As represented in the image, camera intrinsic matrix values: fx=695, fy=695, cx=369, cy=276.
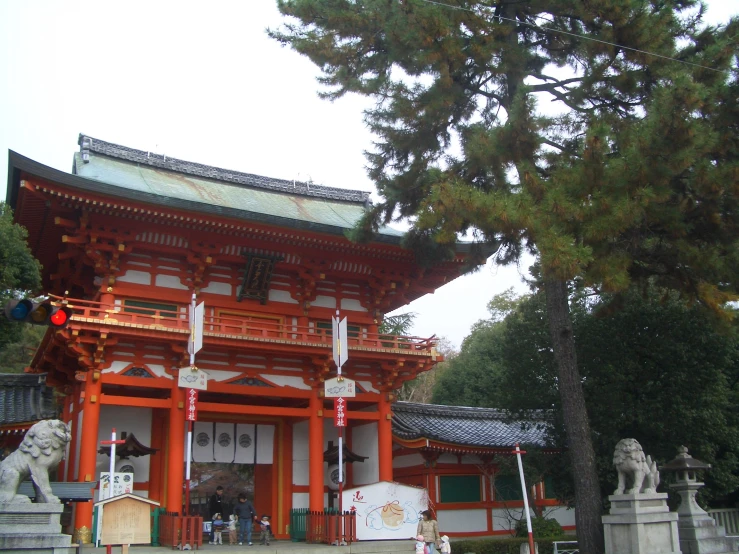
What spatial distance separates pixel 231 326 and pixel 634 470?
8618 millimetres

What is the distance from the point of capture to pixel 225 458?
16.9m

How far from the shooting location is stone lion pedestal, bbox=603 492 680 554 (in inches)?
476

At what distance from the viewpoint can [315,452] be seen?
1617cm

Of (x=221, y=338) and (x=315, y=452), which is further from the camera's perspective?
(x=315, y=452)

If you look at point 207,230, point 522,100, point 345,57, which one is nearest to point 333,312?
point 207,230

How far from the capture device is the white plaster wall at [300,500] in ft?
55.4

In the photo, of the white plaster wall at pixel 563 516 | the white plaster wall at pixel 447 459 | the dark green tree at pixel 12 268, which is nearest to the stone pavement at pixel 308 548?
the dark green tree at pixel 12 268

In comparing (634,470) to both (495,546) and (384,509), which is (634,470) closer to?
(384,509)

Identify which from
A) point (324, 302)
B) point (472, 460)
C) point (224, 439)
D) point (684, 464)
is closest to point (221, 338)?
point (224, 439)

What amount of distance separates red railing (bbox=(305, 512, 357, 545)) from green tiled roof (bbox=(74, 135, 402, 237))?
6976mm

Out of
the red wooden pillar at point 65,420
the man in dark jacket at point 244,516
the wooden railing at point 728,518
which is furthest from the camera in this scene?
the wooden railing at point 728,518

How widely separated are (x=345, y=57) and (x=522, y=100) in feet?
14.2

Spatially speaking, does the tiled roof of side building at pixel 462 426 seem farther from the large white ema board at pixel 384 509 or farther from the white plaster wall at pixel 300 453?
the large white ema board at pixel 384 509

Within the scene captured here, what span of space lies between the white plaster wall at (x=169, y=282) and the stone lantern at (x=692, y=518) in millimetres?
11258
